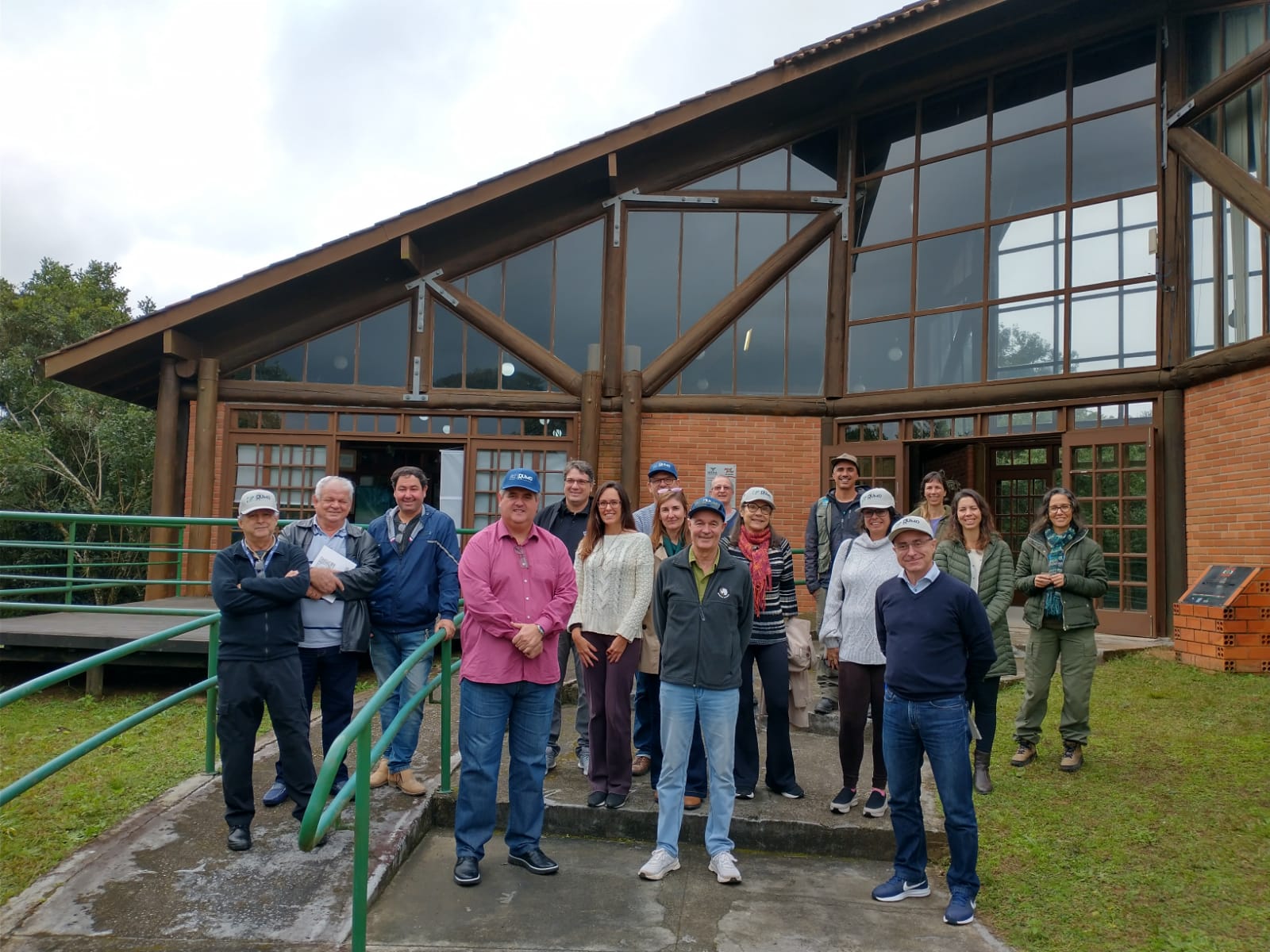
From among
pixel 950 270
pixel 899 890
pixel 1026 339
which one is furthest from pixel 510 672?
pixel 950 270

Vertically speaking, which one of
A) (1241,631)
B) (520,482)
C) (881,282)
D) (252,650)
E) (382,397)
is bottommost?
(1241,631)

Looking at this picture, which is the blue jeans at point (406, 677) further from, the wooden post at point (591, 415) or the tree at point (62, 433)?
the tree at point (62, 433)

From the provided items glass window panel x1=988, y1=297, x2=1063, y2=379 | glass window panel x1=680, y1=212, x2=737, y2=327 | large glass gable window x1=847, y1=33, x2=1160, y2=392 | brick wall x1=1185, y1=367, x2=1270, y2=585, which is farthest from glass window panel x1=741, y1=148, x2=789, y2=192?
brick wall x1=1185, y1=367, x2=1270, y2=585

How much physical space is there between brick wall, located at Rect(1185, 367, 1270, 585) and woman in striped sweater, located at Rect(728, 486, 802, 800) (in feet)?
20.0

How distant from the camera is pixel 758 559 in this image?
182 inches

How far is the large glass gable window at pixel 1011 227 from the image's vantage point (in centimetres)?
970

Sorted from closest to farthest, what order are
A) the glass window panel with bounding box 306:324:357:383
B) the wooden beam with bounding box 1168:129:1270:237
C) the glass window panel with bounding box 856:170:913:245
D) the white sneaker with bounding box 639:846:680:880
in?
the white sneaker with bounding box 639:846:680:880 → the wooden beam with bounding box 1168:129:1270:237 → the glass window panel with bounding box 856:170:913:245 → the glass window panel with bounding box 306:324:357:383

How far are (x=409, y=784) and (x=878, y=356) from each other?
8256 millimetres

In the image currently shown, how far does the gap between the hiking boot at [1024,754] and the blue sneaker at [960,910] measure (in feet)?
6.00

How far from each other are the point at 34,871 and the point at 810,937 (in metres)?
3.53

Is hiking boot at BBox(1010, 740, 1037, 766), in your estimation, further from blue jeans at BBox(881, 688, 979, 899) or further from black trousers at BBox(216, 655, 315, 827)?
black trousers at BBox(216, 655, 315, 827)

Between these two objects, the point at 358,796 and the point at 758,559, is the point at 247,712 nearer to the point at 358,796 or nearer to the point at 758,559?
the point at 358,796

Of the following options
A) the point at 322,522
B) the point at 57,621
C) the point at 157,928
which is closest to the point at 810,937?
the point at 157,928

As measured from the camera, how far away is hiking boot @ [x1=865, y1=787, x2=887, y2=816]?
4.39 meters
